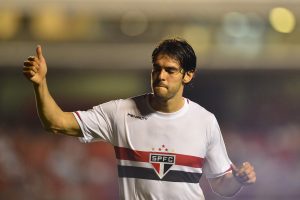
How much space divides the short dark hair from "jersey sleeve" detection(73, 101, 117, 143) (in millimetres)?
319

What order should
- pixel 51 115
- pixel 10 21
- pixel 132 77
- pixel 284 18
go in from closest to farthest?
1. pixel 51 115
2. pixel 132 77
3. pixel 284 18
4. pixel 10 21

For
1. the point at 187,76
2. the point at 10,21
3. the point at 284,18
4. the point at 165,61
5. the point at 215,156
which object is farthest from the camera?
the point at 10,21

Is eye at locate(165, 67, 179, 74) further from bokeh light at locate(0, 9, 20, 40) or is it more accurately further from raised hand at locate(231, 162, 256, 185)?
bokeh light at locate(0, 9, 20, 40)

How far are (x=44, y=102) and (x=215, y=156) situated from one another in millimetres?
914

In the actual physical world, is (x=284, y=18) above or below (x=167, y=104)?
above

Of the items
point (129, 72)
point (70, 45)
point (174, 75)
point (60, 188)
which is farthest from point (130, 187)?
point (70, 45)

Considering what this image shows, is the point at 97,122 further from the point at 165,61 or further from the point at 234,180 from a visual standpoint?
the point at 234,180

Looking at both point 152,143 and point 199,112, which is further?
point 199,112

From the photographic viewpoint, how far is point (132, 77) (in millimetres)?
8219

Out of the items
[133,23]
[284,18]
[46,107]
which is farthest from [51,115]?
[284,18]

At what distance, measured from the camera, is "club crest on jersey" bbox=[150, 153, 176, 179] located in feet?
11.1

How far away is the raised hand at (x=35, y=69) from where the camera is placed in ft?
10.1

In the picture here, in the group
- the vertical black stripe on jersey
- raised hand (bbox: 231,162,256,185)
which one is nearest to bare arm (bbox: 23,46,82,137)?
the vertical black stripe on jersey

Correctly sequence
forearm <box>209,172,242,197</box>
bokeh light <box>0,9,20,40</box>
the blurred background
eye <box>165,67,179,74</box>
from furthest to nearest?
bokeh light <box>0,9,20,40</box>
the blurred background
forearm <box>209,172,242,197</box>
eye <box>165,67,179,74</box>
